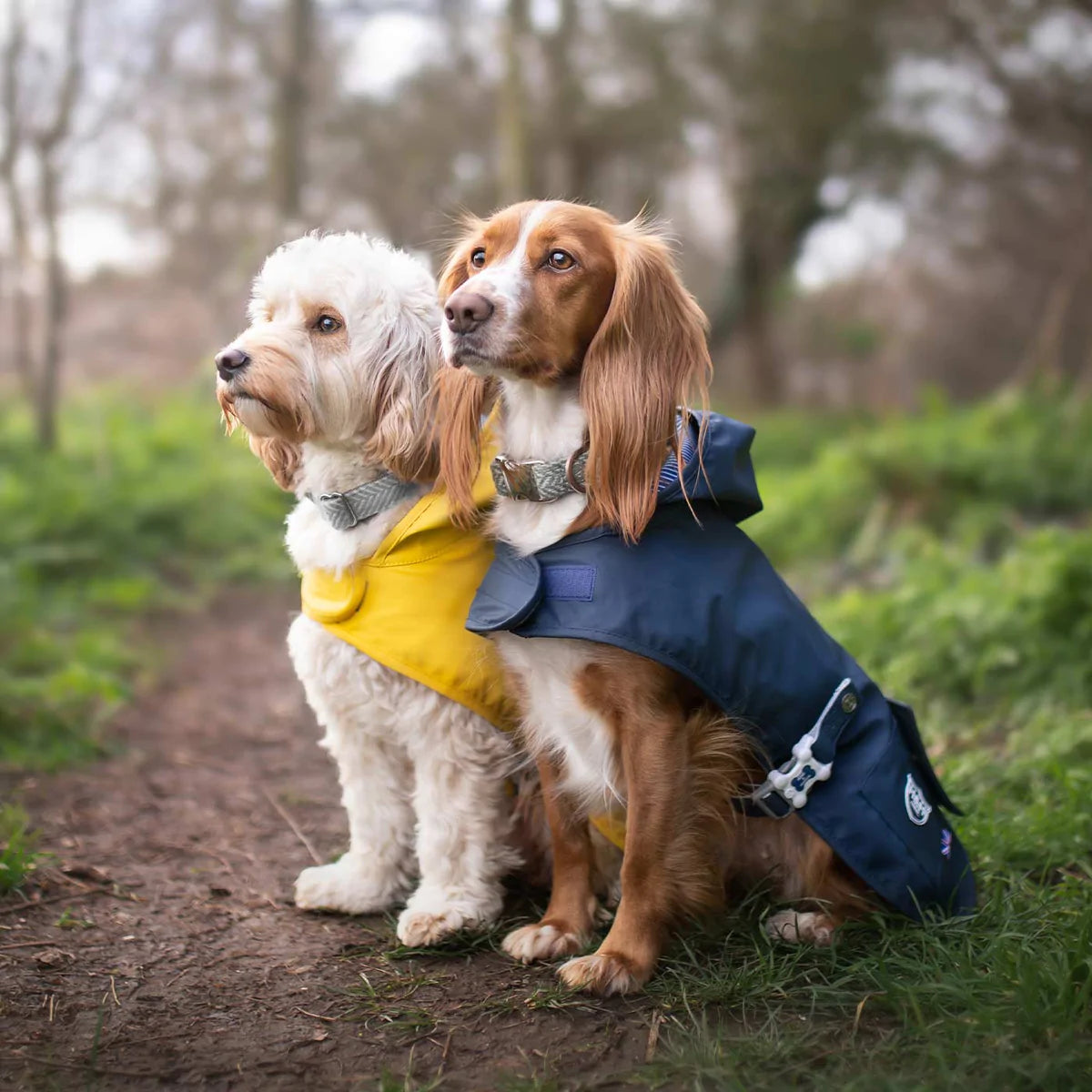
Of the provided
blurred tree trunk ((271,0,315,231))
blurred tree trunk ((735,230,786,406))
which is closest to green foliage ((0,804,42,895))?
blurred tree trunk ((271,0,315,231))

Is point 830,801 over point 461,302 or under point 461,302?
under

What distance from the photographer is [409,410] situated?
2.78 meters

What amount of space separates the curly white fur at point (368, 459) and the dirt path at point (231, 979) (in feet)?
0.71

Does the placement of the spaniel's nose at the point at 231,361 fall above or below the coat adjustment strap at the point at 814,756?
above

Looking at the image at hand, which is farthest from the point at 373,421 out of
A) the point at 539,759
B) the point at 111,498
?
the point at 111,498

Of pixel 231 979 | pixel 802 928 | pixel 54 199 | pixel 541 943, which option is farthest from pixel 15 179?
pixel 802 928

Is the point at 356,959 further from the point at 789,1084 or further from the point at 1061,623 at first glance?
the point at 1061,623

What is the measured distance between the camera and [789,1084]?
210cm

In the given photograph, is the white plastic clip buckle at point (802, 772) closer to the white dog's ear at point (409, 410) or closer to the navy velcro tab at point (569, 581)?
the navy velcro tab at point (569, 581)

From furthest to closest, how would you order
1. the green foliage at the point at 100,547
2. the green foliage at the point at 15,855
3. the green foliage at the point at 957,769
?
the green foliage at the point at 100,547 → the green foliage at the point at 15,855 → the green foliage at the point at 957,769

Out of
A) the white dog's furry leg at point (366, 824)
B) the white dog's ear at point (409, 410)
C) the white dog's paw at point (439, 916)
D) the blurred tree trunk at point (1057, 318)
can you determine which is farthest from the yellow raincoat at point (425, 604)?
the blurred tree trunk at point (1057, 318)

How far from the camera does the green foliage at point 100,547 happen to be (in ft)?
15.1

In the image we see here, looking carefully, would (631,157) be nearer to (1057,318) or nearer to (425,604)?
(1057,318)

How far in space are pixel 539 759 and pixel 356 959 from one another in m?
0.70
